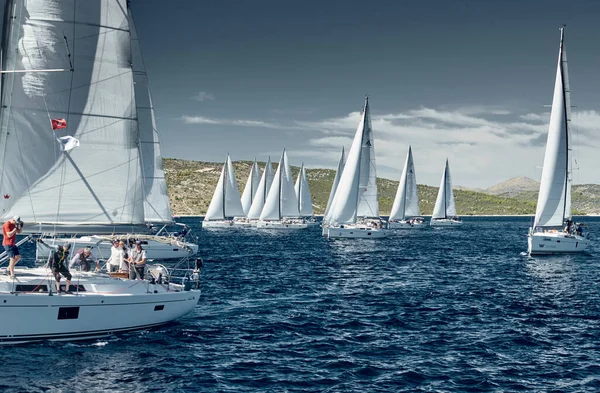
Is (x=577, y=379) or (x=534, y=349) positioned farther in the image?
(x=534, y=349)

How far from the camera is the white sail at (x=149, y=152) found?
5260 centimetres

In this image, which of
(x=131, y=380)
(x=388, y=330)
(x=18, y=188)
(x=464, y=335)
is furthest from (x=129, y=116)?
(x=464, y=335)

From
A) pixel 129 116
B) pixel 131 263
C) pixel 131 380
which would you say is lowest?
pixel 131 380

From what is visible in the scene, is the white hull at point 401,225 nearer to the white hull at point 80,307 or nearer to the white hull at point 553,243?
the white hull at point 553,243

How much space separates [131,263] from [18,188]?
5342 mm

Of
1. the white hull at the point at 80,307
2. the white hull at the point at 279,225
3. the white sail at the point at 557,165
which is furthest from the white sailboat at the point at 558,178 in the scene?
the white hull at the point at 279,225

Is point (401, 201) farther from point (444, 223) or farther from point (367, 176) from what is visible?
point (367, 176)

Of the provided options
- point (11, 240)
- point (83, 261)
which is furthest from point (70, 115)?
point (83, 261)

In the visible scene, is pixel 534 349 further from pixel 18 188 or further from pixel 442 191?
pixel 442 191

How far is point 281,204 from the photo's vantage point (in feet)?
391

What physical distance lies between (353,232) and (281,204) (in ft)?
130

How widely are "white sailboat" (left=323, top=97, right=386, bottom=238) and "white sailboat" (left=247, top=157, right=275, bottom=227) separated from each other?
3850 cm

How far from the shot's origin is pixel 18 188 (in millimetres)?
21859

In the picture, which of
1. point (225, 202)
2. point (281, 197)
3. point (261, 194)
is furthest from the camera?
point (261, 194)
